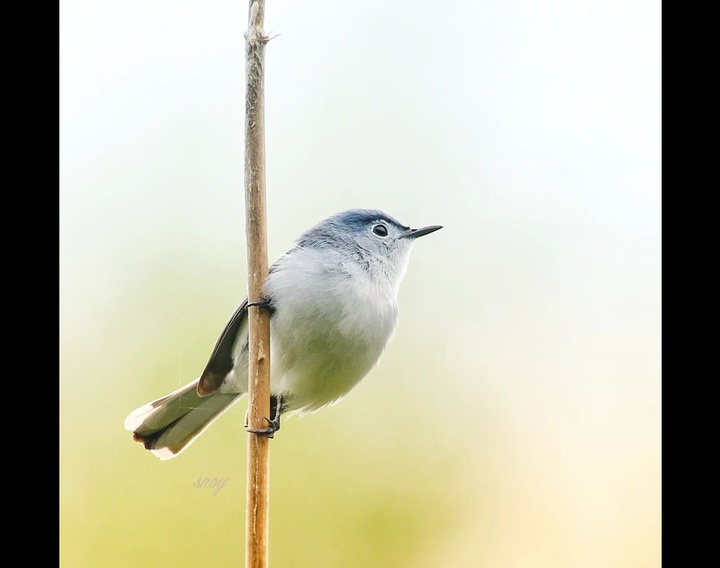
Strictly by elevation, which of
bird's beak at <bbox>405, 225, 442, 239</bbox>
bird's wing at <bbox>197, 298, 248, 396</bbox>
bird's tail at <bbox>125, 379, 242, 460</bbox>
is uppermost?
bird's beak at <bbox>405, 225, 442, 239</bbox>

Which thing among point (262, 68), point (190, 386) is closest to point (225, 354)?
point (190, 386)

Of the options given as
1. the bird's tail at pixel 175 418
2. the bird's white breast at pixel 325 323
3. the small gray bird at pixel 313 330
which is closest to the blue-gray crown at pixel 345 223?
the small gray bird at pixel 313 330

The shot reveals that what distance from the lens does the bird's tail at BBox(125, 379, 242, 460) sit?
6.57 ft

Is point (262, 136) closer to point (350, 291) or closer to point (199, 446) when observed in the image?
point (350, 291)

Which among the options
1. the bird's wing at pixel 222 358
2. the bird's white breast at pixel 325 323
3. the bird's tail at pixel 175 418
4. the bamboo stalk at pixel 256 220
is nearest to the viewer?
the bamboo stalk at pixel 256 220

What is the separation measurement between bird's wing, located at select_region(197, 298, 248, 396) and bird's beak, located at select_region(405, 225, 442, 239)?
54 cm

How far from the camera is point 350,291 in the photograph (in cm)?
177

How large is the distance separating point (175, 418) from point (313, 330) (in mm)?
611

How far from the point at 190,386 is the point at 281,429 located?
40 centimetres

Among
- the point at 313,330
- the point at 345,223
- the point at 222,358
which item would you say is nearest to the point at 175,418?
the point at 222,358

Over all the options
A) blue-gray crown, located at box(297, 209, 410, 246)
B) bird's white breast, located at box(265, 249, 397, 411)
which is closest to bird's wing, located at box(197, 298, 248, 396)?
bird's white breast, located at box(265, 249, 397, 411)

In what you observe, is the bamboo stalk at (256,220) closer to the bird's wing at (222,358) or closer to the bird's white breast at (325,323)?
the bird's white breast at (325,323)

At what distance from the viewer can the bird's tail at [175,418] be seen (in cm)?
200

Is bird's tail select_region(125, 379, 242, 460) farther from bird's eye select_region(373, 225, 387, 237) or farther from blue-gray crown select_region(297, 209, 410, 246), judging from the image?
bird's eye select_region(373, 225, 387, 237)
